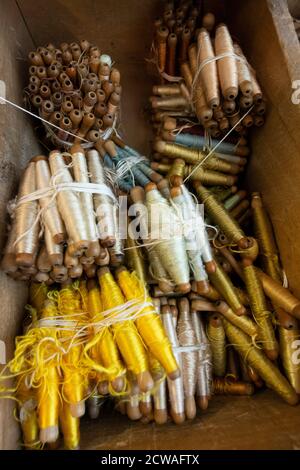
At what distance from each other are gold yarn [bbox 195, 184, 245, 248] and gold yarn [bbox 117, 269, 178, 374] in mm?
611

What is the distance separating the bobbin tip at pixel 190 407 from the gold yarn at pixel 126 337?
310 millimetres

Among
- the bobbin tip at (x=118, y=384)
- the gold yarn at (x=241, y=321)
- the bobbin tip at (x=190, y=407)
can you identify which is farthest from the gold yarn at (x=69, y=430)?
the gold yarn at (x=241, y=321)

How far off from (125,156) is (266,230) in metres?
0.97

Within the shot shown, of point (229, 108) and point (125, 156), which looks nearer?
point (229, 108)

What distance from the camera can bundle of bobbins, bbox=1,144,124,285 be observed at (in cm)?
150

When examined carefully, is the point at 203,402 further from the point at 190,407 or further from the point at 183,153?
the point at 183,153

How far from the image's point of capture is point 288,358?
1759mm

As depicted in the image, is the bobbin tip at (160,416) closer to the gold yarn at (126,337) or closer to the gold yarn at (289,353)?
the gold yarn at (126,337)

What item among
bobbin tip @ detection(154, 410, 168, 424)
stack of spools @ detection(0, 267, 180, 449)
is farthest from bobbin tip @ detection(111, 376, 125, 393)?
bobbin tip @ detection(154, 410, 168, 424)

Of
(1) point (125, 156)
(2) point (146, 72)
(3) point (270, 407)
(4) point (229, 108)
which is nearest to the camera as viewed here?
(3) point (270, 407)

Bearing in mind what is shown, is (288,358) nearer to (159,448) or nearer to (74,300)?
(159,448)

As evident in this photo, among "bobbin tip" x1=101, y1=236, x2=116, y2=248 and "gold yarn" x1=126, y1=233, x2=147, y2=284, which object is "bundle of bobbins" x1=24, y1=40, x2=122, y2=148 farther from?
"bobbin tip" x1=101, y1=236, x2=116, y2=248

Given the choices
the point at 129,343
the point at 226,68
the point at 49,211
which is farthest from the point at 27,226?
the point at 226,68
